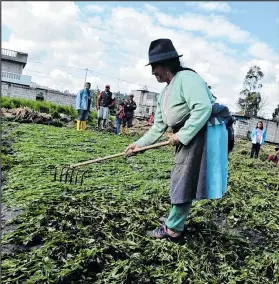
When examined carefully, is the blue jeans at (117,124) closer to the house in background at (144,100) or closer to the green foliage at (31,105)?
the green foliage at (31,105)

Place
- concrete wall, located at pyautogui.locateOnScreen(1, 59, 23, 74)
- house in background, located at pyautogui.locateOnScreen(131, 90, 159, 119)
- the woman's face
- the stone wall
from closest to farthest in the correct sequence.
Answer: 1. the woman's face
2. the stone wall
3. house in background, located at pyautogui.locateOnScreen(131, 90, 159, 119)
4. concrete wall, located at pyautogui.locateOnScreen(1, 59, 23, 74)

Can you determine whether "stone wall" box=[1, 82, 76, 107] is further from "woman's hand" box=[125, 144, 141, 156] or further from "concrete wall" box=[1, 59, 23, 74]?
"woman's hand" box=[125, 144, 141, 156]

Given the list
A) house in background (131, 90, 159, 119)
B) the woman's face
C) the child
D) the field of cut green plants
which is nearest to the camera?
the field of cut green plants

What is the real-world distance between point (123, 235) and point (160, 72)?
56.4 inches

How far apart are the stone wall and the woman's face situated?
73.6ft

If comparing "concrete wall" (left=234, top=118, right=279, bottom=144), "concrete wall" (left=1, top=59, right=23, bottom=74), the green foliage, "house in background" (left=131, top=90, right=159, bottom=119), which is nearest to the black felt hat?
the green foliage

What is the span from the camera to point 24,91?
27.5 metres

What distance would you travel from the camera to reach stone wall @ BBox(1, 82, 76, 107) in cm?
2656

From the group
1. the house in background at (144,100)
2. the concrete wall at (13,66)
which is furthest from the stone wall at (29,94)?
the concrete wall at (13,66)

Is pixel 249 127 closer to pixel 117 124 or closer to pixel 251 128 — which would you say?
pixel 251 128

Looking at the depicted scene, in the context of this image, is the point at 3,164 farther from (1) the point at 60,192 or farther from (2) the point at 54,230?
(2) the point at 54,230

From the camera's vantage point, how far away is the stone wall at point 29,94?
26.6 metres

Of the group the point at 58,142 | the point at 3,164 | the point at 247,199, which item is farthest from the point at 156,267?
the point at 58,142

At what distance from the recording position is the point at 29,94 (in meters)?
27.7
